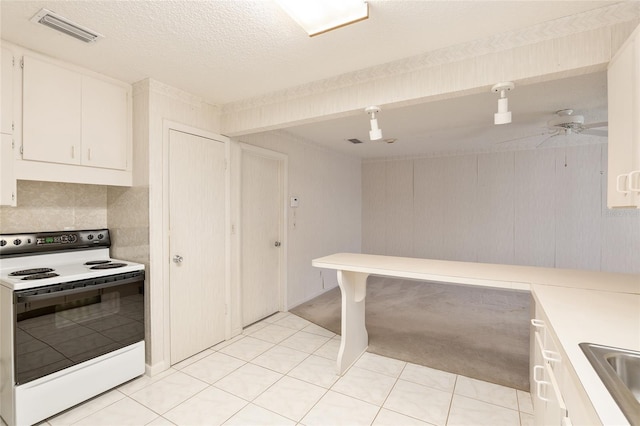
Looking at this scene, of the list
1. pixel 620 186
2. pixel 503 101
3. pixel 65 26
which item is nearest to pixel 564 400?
pixel 620 186

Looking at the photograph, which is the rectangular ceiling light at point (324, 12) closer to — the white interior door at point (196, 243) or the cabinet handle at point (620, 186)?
the cabinet handle at point (620, 186)

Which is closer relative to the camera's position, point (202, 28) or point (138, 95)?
point (202, 28)

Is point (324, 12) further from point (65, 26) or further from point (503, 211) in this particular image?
point (503, 211)

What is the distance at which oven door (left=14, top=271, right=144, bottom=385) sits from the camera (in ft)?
5.98

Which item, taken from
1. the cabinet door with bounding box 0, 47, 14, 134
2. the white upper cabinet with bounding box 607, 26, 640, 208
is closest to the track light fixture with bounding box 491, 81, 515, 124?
the white upper cabinet with bounding box 607, 26, 640, 208

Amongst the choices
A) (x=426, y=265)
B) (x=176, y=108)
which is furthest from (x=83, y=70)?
(x=426, y=265)

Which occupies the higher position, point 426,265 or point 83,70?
point 83,70

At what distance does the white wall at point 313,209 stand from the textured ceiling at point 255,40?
114cm

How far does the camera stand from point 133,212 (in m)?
2.54

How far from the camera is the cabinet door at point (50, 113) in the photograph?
198 cm

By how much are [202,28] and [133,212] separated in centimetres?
160

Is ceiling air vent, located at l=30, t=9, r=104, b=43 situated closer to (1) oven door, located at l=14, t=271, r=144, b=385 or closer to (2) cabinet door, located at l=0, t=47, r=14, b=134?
(2) cabinet door, located at l=0, t=47, r=14, b=134

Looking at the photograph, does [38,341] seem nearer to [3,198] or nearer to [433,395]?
[3,198]

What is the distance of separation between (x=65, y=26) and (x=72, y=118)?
686mm
